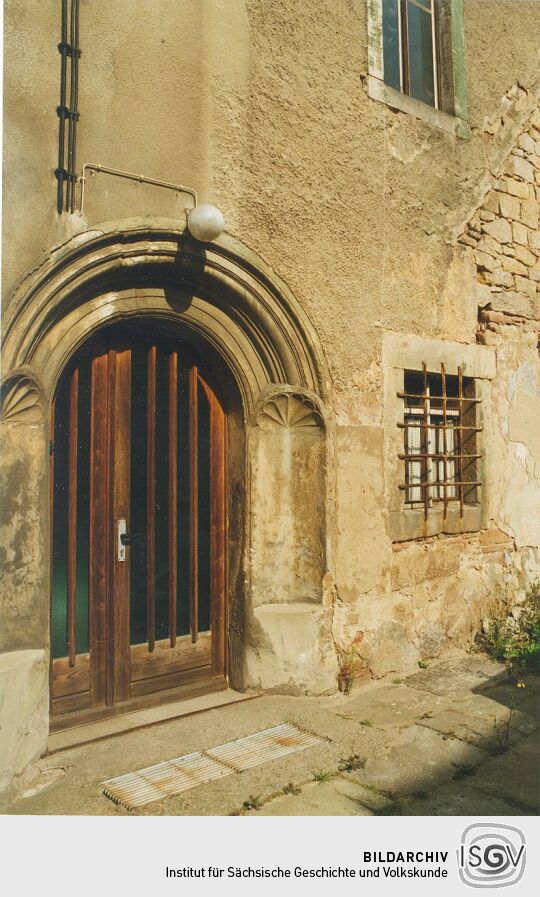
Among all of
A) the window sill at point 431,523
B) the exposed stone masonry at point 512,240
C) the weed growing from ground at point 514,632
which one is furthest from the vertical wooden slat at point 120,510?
the exposed stone masonry at point 512,240

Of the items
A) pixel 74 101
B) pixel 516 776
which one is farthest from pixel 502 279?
pixel 516 776

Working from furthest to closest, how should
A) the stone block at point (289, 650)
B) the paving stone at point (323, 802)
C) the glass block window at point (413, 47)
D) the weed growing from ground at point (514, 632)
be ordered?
the glass block window at point (413, 47)
the weed growing from ground at point (514, 632)
the stone block at point (289, 650)
the paving stone at point (323, 802)

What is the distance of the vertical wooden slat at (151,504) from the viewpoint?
3.96 meters

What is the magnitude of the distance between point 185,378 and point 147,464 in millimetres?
586

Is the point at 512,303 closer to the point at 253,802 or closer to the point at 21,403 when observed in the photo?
the point at 21,403

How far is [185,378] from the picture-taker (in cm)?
420

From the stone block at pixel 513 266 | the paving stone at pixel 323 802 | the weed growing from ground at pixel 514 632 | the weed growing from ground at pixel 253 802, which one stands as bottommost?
the paving stone at pixel 323 802

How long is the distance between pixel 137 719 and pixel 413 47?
16.7 feet

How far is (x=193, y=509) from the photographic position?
4.17 m

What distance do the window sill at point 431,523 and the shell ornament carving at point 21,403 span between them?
2435 mm

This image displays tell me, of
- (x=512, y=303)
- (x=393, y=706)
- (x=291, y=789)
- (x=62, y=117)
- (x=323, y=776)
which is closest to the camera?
(x=291, y=789)

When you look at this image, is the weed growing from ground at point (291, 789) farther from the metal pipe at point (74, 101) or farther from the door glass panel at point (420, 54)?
the door glass panel at point (420, 54)

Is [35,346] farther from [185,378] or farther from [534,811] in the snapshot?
[534,811]

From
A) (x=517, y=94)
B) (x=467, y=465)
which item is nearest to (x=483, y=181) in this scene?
(x=517, y=94)
